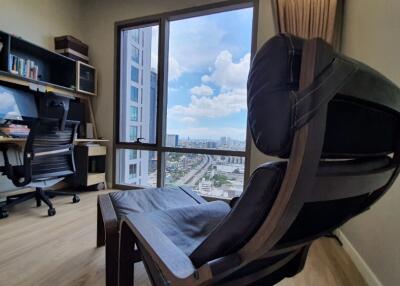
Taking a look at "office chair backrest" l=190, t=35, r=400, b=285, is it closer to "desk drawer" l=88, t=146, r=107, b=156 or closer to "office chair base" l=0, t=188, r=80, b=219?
"office chair base" l=0, t=188, r=80, b=219

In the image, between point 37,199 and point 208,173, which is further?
point 208,173

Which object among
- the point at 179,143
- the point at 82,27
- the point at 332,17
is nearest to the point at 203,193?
the point at 179,143

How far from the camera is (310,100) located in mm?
357

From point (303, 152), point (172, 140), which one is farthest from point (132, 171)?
point (303, 152)

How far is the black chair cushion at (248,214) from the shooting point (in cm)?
45

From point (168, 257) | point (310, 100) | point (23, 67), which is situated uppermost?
point (23, 67)

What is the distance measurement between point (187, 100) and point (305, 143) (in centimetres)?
267

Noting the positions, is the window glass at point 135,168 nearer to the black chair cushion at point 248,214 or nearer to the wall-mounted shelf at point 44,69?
the wall-mounted shelf at point 44,69

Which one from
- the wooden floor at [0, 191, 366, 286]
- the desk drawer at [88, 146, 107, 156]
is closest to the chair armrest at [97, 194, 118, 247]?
the wooden floor at [0, 191, 366, 286]

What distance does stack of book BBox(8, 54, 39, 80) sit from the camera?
2.40 metres

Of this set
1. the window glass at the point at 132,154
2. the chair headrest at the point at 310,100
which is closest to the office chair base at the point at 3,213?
the window glass at the point at 132,154

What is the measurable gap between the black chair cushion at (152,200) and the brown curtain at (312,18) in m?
1.72

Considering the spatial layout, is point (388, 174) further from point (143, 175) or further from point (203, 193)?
point (143, 175)

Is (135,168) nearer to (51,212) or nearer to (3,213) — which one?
(51,212)
